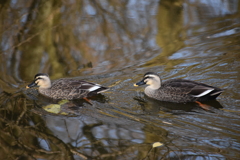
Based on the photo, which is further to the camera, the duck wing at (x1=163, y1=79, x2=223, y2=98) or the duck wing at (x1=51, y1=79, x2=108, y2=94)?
the duck wing at (x1=51, y1=79, x2=108, y2=94)

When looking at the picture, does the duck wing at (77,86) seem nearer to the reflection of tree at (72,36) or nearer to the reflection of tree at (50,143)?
the reflection of tree at (72,36)

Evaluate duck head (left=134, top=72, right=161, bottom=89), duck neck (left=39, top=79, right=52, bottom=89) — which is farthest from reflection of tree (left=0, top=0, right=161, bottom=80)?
duck head (left=134, top=72, right=161, bottom=89)

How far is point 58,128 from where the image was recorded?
292 inches

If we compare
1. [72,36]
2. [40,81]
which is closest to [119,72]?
[40,81]

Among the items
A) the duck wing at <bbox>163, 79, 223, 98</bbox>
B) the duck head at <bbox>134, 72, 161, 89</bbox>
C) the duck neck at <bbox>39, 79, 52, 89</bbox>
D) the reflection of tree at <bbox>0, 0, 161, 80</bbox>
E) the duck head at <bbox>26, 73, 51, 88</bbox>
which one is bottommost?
the duck wing at <bbox>163, 79, 223, 98</bbox>

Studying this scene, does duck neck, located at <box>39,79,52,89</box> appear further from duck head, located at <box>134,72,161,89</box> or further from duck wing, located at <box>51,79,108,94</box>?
duck head, located at <box>134,72,161,89</box>

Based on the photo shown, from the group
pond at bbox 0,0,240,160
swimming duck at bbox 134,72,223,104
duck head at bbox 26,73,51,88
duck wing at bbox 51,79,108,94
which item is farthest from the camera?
duck head at bbox 26,73,51,88

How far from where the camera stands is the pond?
6.72 meters

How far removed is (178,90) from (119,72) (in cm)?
196

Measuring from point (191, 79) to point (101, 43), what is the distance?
376 cm

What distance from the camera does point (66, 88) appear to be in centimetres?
891

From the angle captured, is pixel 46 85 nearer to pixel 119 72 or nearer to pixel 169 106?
pixel 119 72

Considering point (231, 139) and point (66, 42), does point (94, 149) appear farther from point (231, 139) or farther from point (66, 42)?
point (66, 42)

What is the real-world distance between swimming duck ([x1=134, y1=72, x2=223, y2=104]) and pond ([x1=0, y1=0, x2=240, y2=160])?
17 cm
